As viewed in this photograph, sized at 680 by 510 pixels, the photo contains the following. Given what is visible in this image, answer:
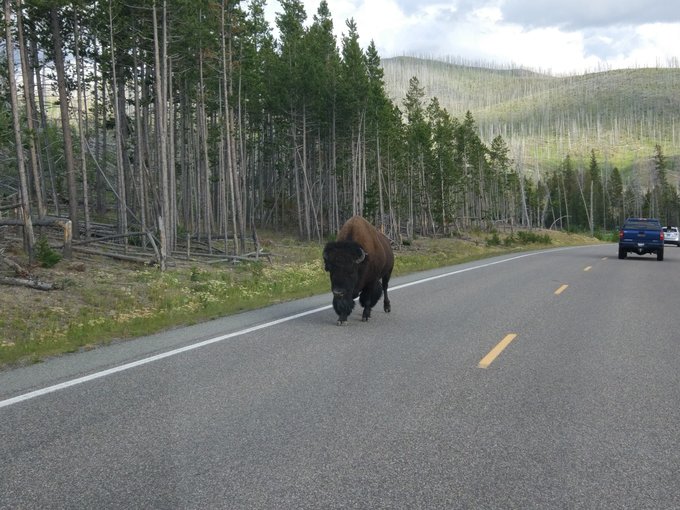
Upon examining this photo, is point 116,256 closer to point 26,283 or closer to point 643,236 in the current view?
point 26,283

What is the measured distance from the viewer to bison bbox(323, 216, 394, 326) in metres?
9.16

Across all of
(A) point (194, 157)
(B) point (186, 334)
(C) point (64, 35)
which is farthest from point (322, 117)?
(B) point (186, 334)

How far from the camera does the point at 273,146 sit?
50000mm

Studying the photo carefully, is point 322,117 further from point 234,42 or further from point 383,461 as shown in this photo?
point 383,461

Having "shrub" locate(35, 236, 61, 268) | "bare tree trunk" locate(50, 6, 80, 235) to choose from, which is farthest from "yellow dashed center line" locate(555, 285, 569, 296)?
"bare tree trunk" locate(50, 6, 80, 235)

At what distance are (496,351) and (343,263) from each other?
2.74 m

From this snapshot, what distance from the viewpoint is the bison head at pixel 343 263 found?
9141 millimetres

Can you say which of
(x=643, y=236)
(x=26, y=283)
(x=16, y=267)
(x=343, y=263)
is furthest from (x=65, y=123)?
(x=643, y=236)

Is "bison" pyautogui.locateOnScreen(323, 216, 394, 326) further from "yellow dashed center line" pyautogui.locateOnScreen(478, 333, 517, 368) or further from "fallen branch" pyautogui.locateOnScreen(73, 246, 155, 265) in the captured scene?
"fallen branch" pyautogui.locateOnScreen(73, 246, 155, 265)

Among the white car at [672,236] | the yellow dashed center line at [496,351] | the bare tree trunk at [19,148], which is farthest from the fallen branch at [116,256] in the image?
the white car at [672,236]

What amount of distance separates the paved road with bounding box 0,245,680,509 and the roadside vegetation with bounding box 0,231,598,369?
1102mm

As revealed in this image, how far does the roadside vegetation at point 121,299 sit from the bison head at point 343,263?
9.61ft

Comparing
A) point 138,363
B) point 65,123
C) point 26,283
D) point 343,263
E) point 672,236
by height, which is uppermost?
point 65,123

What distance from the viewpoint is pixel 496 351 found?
7.66 m
